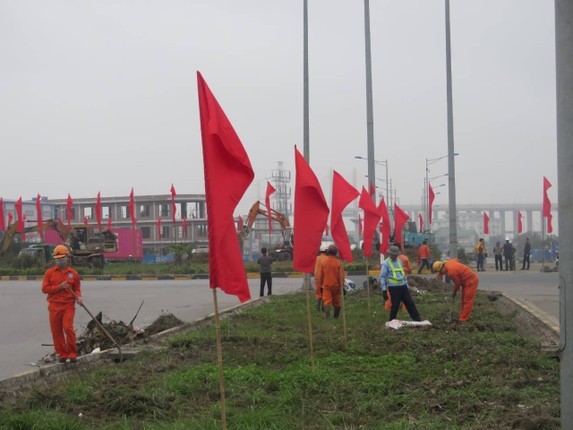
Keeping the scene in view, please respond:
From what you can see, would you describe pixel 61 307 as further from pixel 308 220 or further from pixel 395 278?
pixel 395 278

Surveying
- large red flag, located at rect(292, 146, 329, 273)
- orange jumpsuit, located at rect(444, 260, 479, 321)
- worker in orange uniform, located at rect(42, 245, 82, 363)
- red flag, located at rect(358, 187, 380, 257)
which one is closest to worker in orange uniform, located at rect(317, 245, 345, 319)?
red flag, located at rect(358, 187, 380, 257)

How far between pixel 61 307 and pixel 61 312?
2.5 inches

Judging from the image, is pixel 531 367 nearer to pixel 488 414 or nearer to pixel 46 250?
pixel 488 414

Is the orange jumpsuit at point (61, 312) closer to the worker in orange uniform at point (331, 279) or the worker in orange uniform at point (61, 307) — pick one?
the worker in orange uniform at point (61, 307)

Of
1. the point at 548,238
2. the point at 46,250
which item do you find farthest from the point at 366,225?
the point at 548,238

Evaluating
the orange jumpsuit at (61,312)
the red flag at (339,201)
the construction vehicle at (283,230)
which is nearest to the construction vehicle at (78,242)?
the construction vehicle at (283,230)

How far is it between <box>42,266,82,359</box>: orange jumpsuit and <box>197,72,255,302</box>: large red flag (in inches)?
180

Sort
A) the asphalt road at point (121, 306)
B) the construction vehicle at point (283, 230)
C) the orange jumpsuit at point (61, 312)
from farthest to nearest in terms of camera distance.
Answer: the construction vehicle at point (283, 230) < the asphalt road at point (121, 306) < the orange jumpsuit at point (61, 312)

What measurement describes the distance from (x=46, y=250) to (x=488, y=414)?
4084 cm

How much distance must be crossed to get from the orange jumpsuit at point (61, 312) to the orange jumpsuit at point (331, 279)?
17.6 feet

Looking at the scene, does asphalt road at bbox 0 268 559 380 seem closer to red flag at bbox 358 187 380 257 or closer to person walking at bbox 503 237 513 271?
red flag at bbox 358 187 380 257

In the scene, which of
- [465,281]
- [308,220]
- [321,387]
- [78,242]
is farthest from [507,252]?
[321,387]

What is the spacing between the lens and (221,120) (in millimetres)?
5570

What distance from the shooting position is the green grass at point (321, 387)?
586 centimetres
